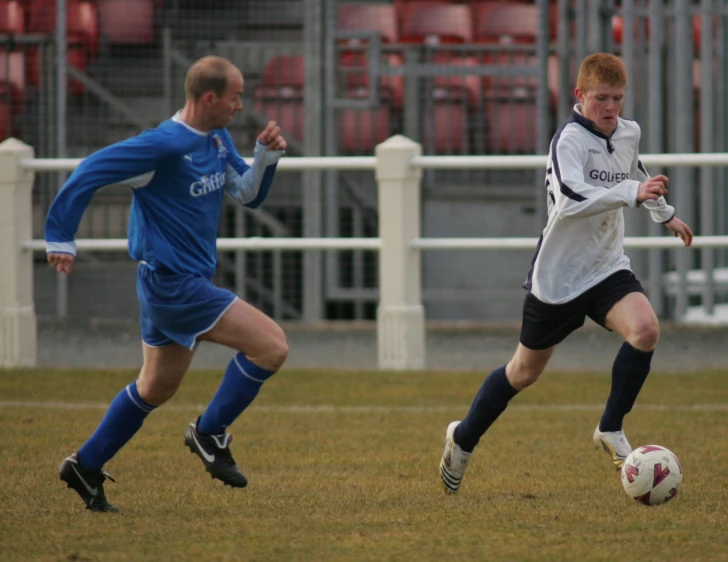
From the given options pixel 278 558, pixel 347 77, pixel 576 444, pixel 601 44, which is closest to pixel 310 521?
pixel 278 558

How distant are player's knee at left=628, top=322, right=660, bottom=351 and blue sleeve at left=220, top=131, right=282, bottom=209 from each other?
1.48 m

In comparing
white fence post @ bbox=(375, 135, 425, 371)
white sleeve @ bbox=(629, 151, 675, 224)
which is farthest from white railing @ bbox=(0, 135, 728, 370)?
white sleeve @ bbox=(629, 151, 675, 224)

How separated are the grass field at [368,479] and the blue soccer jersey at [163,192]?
0.93 m

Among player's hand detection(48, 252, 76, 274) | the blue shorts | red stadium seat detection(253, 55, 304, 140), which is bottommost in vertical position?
the blue shorts

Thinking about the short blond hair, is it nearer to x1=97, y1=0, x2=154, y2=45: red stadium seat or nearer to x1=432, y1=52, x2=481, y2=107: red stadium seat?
x1=432, y1=52, x2=481, y2=107: red stadium seat

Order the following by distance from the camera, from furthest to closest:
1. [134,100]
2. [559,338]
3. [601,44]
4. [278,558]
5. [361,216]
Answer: [134,100], [361,216], [601,44], [559,338], [278,558]

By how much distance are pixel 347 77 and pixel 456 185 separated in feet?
5.39

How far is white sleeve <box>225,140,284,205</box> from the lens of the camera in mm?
5105

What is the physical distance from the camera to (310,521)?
4562 mm

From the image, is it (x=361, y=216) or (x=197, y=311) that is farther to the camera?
(x=361, y=216)

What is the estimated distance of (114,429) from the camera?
16.0 ft

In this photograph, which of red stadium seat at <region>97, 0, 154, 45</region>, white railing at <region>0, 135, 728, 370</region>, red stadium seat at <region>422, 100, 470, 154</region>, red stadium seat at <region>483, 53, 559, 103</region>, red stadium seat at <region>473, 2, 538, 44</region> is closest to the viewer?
white railing at <region>0, 135, 728, 370</region>

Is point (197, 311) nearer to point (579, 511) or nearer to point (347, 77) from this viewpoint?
point (579, 511)

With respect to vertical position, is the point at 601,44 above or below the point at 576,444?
above
